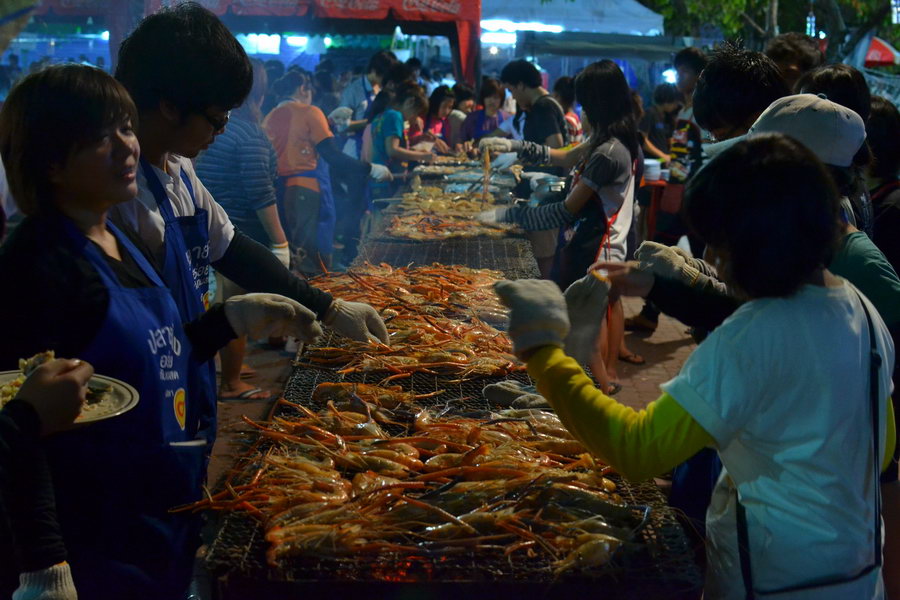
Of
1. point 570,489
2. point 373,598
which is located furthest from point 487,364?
point 373,598

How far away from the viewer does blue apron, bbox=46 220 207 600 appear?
1.92m

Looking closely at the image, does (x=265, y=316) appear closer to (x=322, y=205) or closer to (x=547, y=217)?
(x=547, y=217)

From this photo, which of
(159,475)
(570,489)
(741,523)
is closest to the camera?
(741,523)

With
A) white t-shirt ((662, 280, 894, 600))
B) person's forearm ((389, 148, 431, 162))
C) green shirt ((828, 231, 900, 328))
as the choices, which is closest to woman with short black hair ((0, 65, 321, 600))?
white t-shirt ((662, 280, 894, 600))

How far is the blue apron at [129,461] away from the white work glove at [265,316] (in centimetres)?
27

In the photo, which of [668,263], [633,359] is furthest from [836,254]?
[633,359]

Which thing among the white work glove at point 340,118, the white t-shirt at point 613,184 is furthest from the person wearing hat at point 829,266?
the white work glove at point 340,118

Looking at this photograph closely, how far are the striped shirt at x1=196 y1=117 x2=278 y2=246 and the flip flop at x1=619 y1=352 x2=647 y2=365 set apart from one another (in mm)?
3183

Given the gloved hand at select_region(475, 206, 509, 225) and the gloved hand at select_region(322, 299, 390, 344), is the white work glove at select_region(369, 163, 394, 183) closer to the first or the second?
the gloved hand at select_region(475, 206, 509, 225)

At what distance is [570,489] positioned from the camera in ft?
8.14

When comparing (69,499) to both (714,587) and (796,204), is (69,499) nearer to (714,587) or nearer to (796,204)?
(714,587)

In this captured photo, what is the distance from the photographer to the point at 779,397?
1.66 meters

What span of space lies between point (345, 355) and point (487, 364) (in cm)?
67

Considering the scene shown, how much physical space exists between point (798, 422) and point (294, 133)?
22.1ft
